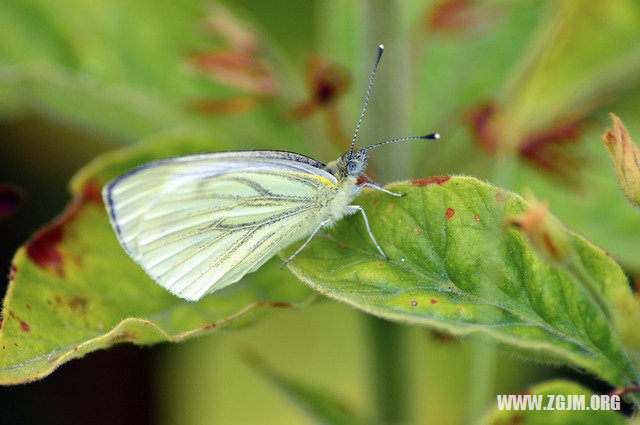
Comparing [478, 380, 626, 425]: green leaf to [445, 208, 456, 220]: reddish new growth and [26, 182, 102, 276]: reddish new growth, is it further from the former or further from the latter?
[26, 182, 102, 276]: reddish new growth

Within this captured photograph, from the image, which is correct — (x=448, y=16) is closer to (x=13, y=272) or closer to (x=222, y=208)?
(x=222, y=208)

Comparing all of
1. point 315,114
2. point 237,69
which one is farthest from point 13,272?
point 315,114

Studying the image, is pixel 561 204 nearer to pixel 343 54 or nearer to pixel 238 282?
pixel 343 54

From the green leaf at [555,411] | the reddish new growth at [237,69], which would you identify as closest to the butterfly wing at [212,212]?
the reddish new growth at [237,69]

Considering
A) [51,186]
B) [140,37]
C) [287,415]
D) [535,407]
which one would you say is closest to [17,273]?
[535,407]

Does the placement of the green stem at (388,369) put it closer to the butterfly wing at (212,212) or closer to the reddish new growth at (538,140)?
the butterfly wing at (212,212)
